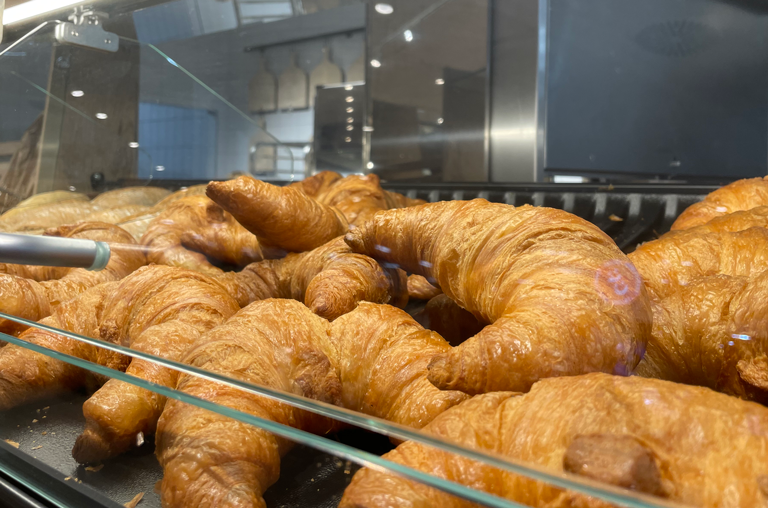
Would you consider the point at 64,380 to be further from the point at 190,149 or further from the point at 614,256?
the point at 190,149

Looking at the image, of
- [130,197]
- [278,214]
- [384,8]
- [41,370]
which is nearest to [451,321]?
[278,214]

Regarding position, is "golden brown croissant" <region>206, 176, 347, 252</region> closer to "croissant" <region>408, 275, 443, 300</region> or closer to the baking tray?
"croissant" <region>408, 275, 443, 300</region>

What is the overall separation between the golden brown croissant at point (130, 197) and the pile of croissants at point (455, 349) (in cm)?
45

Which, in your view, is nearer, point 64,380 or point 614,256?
point 614,256

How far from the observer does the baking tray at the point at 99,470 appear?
467 mm

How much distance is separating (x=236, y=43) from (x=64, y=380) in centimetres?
193

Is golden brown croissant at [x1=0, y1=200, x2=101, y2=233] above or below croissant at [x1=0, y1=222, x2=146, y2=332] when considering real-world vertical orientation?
above

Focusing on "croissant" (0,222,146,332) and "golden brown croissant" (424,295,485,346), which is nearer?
"golden brown croissant" (424,295,485,346)

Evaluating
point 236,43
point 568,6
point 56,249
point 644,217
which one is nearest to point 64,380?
point 56,249

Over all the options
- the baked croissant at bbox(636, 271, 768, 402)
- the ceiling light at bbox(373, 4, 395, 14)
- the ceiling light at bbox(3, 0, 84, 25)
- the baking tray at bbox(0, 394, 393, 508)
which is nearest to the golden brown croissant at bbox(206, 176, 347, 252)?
the baking tray at bbox(0, 394, 393, 508)

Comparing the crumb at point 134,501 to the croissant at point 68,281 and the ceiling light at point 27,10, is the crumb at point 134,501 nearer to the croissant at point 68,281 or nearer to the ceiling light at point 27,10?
the croissant at point 68,281

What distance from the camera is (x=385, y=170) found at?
2.69 m

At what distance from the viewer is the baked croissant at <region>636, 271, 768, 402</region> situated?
61 cm

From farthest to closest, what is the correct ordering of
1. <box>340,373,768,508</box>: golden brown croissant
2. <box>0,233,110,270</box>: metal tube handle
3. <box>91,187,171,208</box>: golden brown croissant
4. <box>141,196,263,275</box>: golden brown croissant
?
<box>91,187,171,208</box>: golden brown croissant, <box>141,196,263,275</box>: golden brown croissant, <box>0,233,110,270</box>: metal tube handle, <box>340,373,768,508</box>: golden brown croissant
